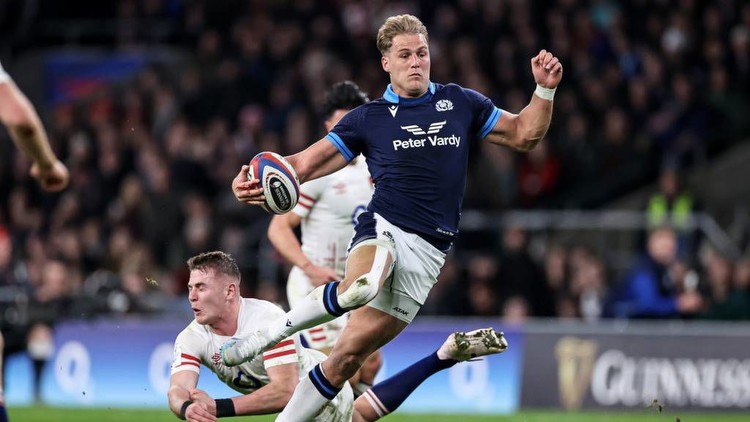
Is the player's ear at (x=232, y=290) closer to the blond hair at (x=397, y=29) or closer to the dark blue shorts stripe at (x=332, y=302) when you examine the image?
the dark blue shorts stripe at (x=332, y=302)

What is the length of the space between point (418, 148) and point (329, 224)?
2.17 m

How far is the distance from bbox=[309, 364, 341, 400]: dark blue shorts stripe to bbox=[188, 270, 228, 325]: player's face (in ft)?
2.20

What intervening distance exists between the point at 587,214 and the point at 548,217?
1.65ft

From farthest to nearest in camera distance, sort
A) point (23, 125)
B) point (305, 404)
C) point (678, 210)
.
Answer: point (678, 210) → point (305, 404) → point (23, 125)

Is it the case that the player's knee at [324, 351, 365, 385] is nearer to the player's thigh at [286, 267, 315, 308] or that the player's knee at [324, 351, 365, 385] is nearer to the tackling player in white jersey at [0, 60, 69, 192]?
the player's thigh at [286, 267, 315, 308]

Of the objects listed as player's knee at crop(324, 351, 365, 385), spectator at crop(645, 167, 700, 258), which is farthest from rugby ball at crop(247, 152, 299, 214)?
spectator at crop(645, 167, 700, 258)

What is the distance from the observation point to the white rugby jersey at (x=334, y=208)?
9883 mm

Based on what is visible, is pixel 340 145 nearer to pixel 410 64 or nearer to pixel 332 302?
pixel 410 64

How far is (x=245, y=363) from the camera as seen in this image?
815 centimetres

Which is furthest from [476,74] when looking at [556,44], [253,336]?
[253,336]

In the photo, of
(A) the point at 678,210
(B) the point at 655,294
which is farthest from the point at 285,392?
(A) the point at 678,210

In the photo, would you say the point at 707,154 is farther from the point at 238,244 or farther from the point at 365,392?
the point at 365,392

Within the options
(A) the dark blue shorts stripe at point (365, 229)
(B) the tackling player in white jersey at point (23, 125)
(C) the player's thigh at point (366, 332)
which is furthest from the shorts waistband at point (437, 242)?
(B) the tackling player in white jersey at point (23, 125)

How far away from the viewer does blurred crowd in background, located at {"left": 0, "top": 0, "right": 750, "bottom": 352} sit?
52.4ft
